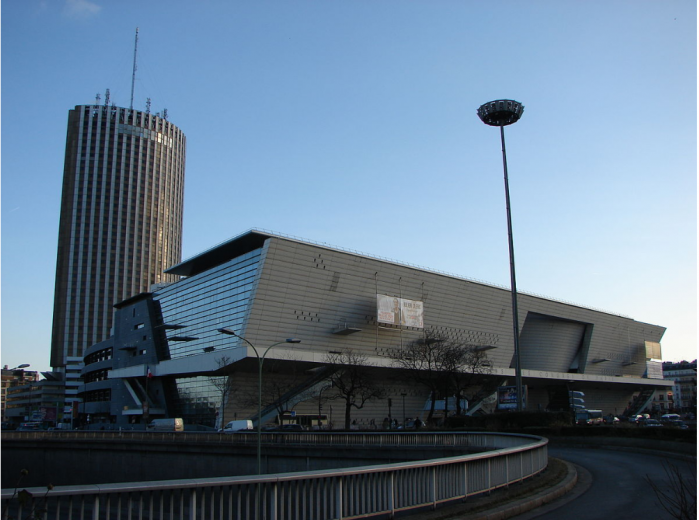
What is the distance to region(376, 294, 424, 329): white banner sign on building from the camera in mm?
81875

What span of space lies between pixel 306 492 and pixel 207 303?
7478 centimetres

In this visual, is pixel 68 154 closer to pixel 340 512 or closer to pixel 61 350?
pixel 61 350

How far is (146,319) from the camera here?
97.4 meters

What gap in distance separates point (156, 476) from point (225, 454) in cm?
957

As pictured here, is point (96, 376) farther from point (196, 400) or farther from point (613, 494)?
point (613, 494)

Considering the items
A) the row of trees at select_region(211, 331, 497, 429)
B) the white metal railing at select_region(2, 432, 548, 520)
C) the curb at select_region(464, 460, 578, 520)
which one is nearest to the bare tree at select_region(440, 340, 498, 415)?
the row of trees at select_region(211, 331, 497, 429)

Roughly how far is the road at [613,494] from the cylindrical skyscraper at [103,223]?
534 ft

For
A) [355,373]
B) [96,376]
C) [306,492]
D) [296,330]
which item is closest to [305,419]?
[296,330]

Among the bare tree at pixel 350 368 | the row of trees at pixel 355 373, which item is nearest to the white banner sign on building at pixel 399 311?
the row of trees at pixel 355 373

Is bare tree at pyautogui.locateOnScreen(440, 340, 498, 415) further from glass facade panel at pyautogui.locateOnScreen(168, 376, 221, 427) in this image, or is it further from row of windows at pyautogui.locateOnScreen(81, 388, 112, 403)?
row of windows at pyautogui.locateOnScreen(81, 388, 112, 403)

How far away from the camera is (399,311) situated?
84125 mm

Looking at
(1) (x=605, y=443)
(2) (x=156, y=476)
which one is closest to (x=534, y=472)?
(1) (x=605, y=443)

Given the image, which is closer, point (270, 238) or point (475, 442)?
point (475, 442)

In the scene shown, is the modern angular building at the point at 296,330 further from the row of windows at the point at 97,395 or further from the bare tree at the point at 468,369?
the bare tree at the point at 468,369
